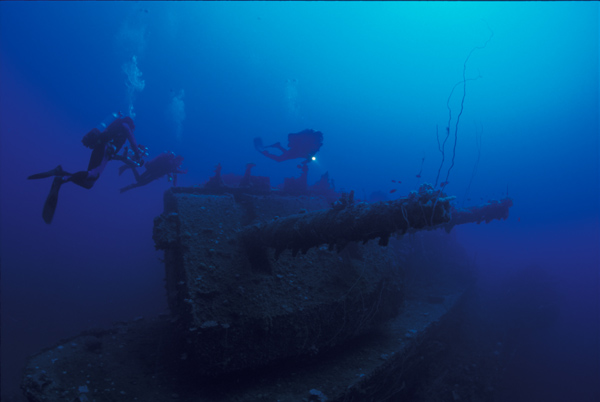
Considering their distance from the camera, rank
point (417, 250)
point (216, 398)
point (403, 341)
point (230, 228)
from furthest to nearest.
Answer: point (417, 250) < point (230, 228) < point (403, 341) < point (216, 398)

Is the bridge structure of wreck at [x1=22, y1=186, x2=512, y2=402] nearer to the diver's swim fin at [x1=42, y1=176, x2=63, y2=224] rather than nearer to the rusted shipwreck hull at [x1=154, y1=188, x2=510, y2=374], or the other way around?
the rusted shipwreck hull at [x1=154, y1=188, x2=510, y2=374]

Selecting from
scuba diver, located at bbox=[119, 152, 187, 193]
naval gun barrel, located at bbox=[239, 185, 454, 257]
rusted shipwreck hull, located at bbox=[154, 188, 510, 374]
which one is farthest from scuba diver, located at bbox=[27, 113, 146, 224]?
naval gun barrel, located at bbox=[239, 185, 454, 257]

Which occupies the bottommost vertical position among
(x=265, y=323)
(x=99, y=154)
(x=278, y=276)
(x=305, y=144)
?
(x=265, y=323)

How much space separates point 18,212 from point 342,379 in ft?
188

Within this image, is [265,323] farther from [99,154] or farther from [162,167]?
[162,167]

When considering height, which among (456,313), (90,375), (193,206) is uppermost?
(193,206)

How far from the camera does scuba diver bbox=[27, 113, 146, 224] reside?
4.59 metres

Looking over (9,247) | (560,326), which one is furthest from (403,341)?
(9,247)

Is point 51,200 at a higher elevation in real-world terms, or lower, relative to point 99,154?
lower

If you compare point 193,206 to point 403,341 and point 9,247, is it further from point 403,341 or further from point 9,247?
point 9,247

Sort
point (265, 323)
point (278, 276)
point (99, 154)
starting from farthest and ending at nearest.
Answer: point (99, 154)
point (278, 276)
point (265, 323)

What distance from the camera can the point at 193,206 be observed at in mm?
5539

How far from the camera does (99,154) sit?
583 centimetres

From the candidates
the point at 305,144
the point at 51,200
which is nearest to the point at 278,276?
the point at 51,200
